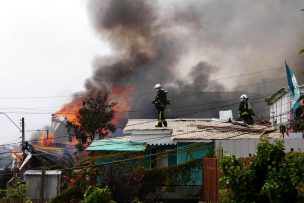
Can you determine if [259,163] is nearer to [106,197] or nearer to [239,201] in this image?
[239,201]

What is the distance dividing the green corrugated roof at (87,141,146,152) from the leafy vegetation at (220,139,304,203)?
12.1m

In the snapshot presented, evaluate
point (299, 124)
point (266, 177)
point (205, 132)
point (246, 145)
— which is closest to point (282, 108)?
point (205, 132)

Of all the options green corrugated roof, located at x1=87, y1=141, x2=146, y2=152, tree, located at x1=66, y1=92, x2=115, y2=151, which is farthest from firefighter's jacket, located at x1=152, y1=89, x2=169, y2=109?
tree, located at x1=66, y1=92, x2=115, y2=151

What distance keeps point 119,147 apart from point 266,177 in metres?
13.7

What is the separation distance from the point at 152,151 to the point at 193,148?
11.8 feet

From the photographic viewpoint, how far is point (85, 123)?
43312 millimetres

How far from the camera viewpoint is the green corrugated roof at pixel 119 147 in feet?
70.5

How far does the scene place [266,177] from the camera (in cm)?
889

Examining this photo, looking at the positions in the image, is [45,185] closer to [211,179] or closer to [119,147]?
[119,147]

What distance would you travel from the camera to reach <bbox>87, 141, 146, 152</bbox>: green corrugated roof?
21484mm

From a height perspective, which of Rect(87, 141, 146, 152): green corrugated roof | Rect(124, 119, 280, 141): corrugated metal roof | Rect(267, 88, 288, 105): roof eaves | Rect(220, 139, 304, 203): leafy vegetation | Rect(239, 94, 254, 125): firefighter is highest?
Rect(267, 88, 288, 105): roof eaves

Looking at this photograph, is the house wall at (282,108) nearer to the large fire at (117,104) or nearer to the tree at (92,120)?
the tree at (92,120)

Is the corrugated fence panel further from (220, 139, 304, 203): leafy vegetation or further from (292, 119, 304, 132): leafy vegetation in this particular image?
(220, 139, 304, 203): leafy vegetation

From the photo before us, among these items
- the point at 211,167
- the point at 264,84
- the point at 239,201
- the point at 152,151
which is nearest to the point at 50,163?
the point at 152,151
